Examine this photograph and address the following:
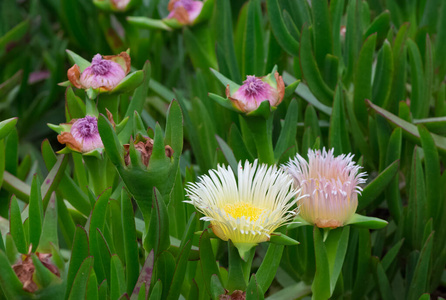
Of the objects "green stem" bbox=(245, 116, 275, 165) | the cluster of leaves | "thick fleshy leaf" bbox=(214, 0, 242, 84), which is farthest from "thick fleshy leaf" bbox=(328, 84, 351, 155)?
"thick fleshy leaf" bbox=(214, 0, 242, 84)

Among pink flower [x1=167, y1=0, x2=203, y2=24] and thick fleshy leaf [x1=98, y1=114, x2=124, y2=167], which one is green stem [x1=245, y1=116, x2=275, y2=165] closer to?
thick fleshy leaf [x1=98, y1=114, x2=124, y2=167]

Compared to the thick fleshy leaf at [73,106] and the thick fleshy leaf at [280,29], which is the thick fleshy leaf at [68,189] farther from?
the thick fleshy leaf at [280,29]

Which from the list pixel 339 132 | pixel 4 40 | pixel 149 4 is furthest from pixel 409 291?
pixel 4 40

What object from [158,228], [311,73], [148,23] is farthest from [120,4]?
[158,228]

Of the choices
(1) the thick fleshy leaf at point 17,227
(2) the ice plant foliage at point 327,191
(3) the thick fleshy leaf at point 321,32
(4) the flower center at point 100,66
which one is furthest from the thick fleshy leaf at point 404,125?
(1) the thick fleshy leaf at point 17,227

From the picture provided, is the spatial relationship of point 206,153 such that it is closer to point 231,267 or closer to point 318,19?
point 318,19
